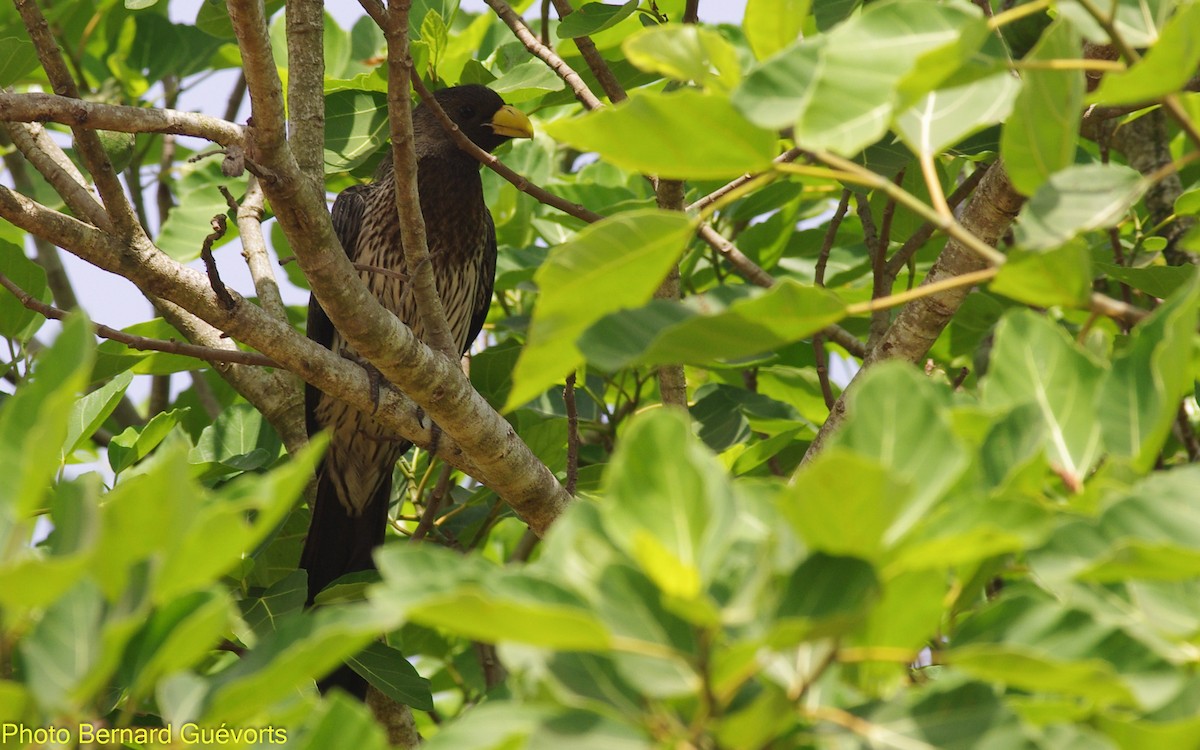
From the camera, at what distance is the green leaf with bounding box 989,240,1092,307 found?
119cm

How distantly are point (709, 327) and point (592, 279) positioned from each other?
122mm

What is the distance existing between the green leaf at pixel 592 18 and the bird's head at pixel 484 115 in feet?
4.81

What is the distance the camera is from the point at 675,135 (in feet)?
3.84

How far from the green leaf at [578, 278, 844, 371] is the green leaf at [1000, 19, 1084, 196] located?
25 centimetres

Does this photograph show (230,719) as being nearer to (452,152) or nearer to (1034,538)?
(1034,538)

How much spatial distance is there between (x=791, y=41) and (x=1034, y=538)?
0.63 meters

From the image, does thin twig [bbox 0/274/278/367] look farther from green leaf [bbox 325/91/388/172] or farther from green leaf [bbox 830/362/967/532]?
green leaf [bbox 830/362/967/532]

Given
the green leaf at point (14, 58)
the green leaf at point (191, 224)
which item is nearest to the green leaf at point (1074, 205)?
the green leaf at point (14, 58)

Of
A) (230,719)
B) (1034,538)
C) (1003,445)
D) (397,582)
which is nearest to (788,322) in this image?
(1003,445)

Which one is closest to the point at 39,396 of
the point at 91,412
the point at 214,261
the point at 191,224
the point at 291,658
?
the point at 291,658

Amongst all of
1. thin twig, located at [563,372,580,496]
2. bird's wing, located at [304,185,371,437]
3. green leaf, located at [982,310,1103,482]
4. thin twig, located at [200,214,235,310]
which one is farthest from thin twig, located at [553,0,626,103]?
green leaf, located at [982,310,1103,482]

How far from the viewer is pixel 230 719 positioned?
1056mm

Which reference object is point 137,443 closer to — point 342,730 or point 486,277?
point 342,730

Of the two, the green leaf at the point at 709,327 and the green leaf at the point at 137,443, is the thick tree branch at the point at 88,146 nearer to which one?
the green leaf at the point at 137,443
